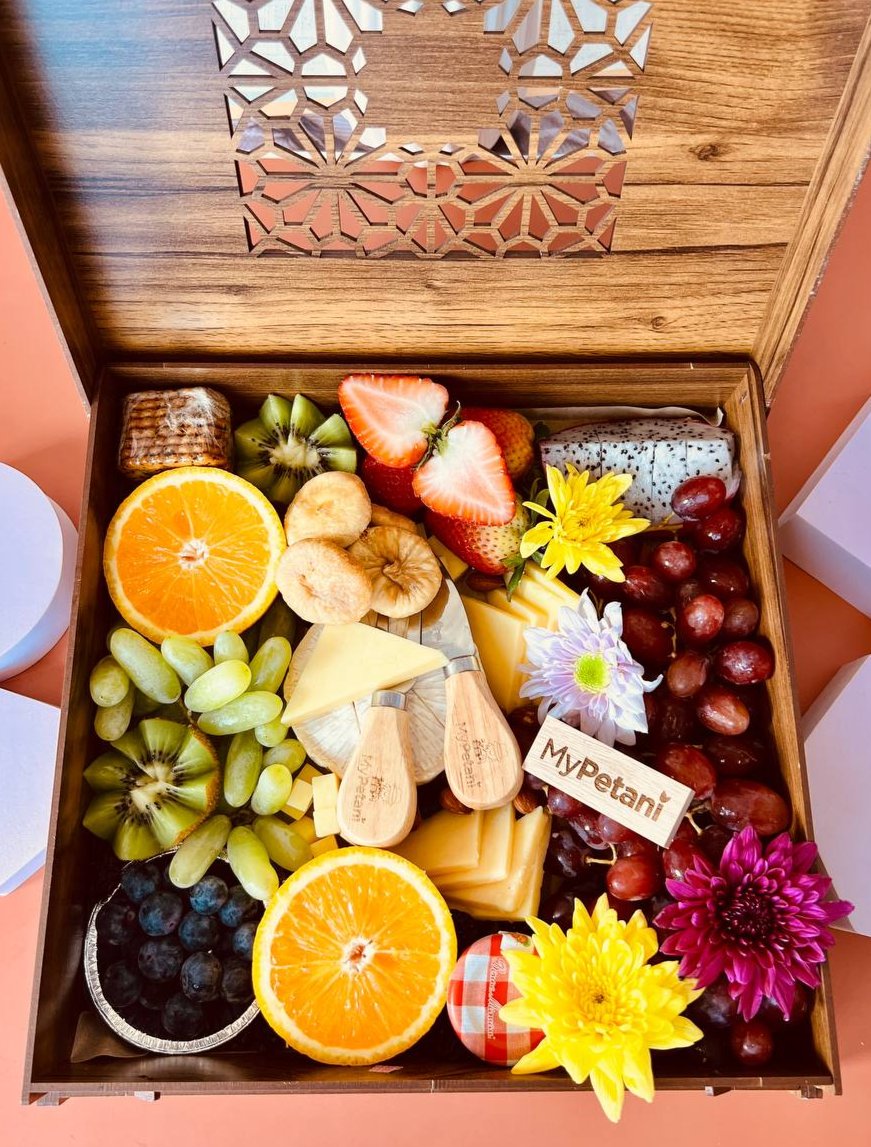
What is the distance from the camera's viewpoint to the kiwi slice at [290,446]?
4.26ft

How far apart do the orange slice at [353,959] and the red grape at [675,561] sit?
50 cm

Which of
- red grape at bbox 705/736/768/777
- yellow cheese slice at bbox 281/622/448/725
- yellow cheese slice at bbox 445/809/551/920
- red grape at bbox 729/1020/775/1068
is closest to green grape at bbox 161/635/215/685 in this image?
yellow cheese slice at bbox 281/622/448/725

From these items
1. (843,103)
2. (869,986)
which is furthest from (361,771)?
(843,103)

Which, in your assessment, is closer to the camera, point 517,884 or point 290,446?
point 517,884

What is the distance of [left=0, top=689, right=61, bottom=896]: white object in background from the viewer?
1.25 m

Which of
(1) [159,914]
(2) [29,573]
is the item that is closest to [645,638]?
(1) [159,914]

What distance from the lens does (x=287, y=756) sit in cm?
120

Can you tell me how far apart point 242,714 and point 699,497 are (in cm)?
65

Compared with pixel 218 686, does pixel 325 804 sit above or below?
below

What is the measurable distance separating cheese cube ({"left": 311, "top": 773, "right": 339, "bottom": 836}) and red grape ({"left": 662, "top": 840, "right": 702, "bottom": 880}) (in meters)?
0.41

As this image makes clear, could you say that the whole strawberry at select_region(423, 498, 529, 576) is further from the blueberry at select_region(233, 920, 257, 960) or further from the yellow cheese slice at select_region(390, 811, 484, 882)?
the blueberry at select_region(233, 920, 257, 960)

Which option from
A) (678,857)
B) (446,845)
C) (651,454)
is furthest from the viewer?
(651,454)

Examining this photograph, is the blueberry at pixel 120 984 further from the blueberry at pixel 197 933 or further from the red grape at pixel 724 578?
the red grape at pixel 724 578

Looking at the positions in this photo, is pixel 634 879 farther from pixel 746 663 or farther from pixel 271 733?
pixel 271 733
